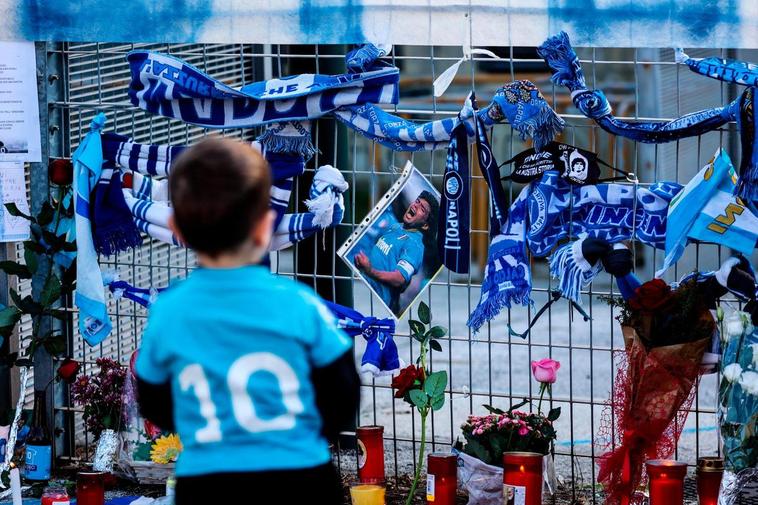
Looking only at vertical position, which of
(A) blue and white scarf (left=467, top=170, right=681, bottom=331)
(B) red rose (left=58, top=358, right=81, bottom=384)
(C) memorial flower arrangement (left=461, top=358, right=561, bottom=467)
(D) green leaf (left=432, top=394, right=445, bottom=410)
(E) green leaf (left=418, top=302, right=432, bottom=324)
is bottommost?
(C) memorial flower arrangement (left=461, top=358, right=561, bottom=467)

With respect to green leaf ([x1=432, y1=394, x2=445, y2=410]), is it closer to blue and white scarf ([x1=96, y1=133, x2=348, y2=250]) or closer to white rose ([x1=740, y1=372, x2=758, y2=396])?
blue and white scarf ([x1=96, y1=133, x2=348, y2=250])

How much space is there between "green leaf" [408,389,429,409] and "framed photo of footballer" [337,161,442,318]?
0.27m

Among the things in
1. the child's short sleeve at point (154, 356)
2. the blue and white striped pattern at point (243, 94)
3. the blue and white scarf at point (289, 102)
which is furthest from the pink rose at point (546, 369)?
the child's short sleeve at point (154, 356)

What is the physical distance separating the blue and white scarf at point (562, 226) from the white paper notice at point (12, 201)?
181 centimetres

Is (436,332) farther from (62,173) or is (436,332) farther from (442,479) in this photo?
(62,173)

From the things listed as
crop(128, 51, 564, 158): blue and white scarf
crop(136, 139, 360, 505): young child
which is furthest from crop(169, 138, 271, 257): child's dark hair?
crop(128, 51, 564, 158): blue and white scarf

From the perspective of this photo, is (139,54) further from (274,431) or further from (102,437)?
(274,431)

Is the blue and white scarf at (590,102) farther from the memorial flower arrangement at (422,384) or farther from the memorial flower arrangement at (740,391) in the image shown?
the memorial flower arrangement at (422,384)

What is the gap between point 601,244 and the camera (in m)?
3.75

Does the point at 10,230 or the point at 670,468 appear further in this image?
the point at 10,230

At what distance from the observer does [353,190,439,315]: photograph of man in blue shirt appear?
413 centimetres

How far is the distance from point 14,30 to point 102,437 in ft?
5.04

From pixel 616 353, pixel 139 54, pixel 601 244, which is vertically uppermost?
pixel 139 54

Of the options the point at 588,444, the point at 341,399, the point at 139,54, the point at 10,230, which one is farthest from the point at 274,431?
the point at 588,444
